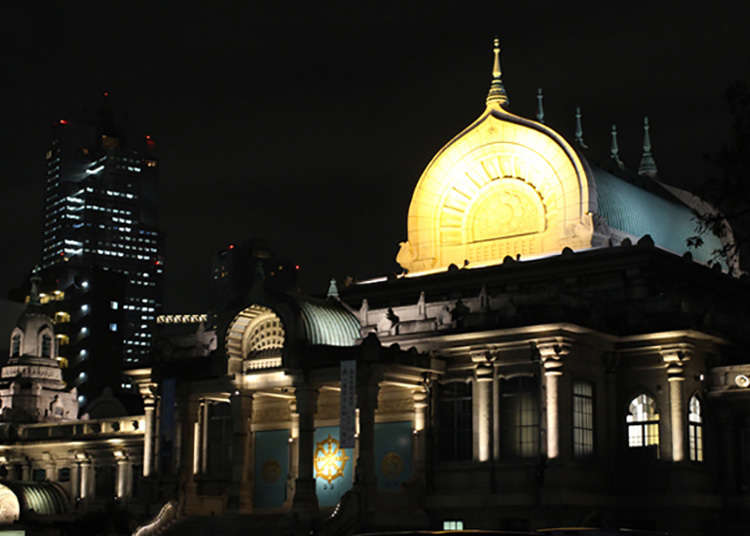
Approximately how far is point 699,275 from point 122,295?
136 meters

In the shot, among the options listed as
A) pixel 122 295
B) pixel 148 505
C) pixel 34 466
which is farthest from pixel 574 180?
pixel 122 295

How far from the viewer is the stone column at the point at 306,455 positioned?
201 feet

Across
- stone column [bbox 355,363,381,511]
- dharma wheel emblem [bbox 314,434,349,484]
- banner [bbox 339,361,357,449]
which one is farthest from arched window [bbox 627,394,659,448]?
dharma wheel emblem [bbox 314,434,349,484]

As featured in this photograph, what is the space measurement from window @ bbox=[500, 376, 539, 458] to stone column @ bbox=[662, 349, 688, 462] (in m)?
5.97

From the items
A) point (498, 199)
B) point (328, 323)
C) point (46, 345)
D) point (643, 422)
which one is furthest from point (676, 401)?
point (46, 345)

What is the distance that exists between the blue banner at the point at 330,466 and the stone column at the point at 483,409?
6905 mm

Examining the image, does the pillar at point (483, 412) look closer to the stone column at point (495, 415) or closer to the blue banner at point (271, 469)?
the stone column at point (495, 415)

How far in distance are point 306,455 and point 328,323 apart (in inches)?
269

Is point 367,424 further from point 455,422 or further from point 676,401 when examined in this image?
point 676,401

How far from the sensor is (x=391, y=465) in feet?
215

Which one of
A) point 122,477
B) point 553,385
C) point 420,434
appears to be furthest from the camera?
point 122,477

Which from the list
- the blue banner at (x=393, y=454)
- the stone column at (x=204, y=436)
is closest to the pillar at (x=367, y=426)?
the blue banner at (x=393, y=454)

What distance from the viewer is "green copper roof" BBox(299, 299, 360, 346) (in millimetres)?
64625

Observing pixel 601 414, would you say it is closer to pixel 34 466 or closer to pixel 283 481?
pixel 283 481
